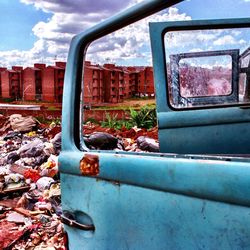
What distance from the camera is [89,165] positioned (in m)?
1.59

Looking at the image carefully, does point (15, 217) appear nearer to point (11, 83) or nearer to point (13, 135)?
point (13, 135)

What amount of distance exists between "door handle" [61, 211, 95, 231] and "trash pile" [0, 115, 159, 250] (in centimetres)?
14

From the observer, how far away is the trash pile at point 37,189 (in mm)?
3721

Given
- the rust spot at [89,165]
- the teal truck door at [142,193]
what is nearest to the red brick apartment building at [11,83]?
the teal truck door at [142,193]

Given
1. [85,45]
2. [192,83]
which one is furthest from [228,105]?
[85,45]

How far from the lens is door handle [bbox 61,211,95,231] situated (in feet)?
5.24

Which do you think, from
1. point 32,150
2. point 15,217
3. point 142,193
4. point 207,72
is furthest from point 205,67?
point 32,150

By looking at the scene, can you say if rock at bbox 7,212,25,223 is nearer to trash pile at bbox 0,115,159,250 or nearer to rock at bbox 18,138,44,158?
trash pile at bbox 0,115,159,250

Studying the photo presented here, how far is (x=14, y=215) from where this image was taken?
471cm

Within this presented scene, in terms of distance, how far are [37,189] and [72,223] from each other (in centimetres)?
418

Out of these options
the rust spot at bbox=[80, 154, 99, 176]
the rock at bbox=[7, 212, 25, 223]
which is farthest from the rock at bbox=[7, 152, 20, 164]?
the rust spot at bbox=[80, 154, 99, 176]

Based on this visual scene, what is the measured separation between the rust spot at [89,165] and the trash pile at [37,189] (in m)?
0.23

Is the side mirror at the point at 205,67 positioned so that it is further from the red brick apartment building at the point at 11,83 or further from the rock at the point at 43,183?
the red brick apartment building at the point at 11,83

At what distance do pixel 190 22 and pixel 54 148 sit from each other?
5.45m
